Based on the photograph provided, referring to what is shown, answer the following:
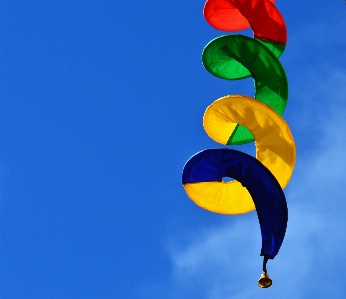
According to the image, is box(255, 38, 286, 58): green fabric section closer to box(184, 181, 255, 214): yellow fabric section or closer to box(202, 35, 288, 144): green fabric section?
box(202, 35, 288, 144): green fabric section

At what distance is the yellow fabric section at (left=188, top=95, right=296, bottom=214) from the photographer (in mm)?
10016

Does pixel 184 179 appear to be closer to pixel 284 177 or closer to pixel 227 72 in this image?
pixel 284 177

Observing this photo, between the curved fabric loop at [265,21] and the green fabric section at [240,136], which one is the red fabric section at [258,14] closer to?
the curved fabric loop at [265,21]

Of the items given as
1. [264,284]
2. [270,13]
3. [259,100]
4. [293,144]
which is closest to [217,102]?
[259,100]

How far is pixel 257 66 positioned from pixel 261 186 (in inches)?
92.7

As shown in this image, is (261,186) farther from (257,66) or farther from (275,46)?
(275,46)

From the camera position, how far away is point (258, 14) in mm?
11430

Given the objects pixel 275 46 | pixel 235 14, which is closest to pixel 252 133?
pixel 275 46

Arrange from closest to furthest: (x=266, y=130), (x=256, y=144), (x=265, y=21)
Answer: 1. (x=266, y=130)
2. (x=256, y=144)
3. (x=265, y=21)

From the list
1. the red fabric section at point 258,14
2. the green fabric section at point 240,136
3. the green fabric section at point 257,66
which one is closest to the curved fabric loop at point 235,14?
the red fabric section at point 258,14

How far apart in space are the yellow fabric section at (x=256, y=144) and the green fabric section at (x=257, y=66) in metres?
0.59

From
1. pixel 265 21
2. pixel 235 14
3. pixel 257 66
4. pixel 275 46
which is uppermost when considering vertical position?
pixel 235 14

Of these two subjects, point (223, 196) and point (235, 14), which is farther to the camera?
point (235, 14)

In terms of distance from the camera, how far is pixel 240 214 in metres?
10.5
